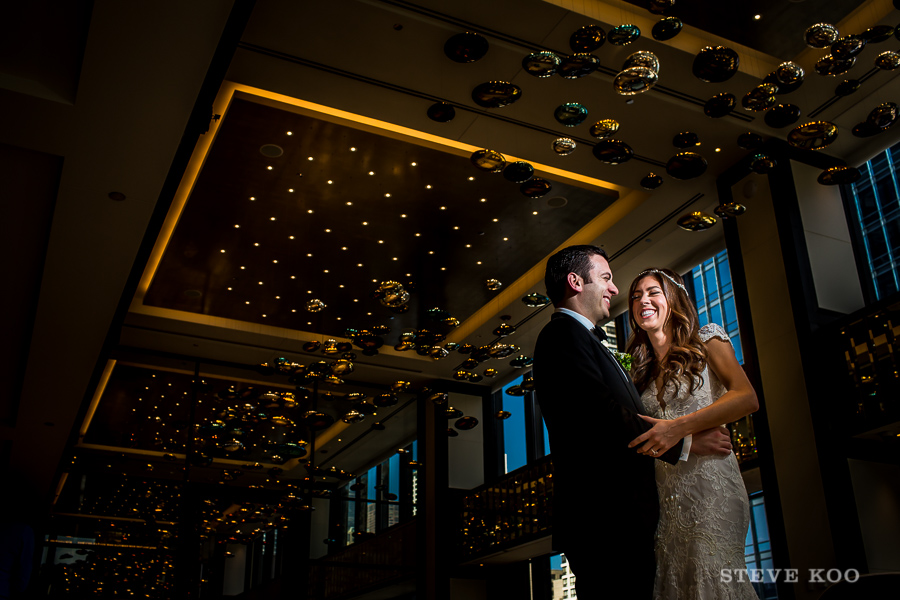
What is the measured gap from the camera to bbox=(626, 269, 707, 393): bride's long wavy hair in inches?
79.8

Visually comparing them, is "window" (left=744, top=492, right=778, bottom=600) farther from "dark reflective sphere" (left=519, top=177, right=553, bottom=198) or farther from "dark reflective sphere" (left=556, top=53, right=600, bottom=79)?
"dark reflective sphere" (left=556, top=53, right=600, bottom=79)

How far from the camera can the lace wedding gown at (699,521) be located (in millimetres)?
1762

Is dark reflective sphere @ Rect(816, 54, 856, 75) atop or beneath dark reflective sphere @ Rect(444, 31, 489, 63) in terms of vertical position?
beneath

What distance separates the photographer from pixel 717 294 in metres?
11.1

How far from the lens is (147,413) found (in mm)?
14328

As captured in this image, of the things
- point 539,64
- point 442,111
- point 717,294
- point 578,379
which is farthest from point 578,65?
point 717,294

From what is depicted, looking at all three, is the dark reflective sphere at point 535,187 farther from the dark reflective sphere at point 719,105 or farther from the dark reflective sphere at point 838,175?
the dark reflective sphere at point 838,175

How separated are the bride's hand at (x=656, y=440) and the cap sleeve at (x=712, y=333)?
549mm

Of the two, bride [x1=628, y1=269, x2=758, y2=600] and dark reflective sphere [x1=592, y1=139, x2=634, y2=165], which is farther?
dark reflective sphere [x1=592, y1=139, x2=634, y2=165]

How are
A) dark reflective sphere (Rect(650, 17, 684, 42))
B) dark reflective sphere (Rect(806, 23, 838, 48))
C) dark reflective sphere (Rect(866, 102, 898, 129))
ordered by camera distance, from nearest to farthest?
dark reflective sphere (Rect(806, 23, 838, 48)) < dark reflective sphere (Rect(650, 17, 684, 42)) < dark reflective sphere (Rect(866, 102, 898, 129))

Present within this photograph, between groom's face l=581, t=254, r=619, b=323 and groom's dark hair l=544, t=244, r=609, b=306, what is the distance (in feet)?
0.04

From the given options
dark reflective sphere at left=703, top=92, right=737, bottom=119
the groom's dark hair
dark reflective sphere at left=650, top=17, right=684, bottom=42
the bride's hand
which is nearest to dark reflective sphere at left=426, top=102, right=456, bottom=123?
dark reflective sphere at left=650, top=17, right=684, bottom=42

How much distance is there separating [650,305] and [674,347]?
0.15m

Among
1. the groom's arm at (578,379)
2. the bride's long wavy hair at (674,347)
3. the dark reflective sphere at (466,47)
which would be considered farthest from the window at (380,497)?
the groom's arm at (578,379)
